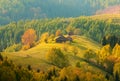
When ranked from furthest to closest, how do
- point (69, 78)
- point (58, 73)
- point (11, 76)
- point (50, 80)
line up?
point (58, 73) < point (69, 78) < point (50, 80) < point (11, 76)

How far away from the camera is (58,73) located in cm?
15712

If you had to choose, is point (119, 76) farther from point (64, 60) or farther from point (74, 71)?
point (74, 71)

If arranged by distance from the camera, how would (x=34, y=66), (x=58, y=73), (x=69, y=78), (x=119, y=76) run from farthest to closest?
(x=119, y=76), (x=34, y=66), (x=58, y=73), (x=69, y=78)

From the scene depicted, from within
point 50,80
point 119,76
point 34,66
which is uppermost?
point 50,80

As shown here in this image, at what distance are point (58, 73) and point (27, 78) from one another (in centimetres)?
3575

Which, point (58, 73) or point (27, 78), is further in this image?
point (58, 73)

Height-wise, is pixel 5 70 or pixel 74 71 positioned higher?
pixel 5 70

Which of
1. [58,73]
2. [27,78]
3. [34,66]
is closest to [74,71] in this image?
[58,73]

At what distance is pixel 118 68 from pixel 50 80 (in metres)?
72.2

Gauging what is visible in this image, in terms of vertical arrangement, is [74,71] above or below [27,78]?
below

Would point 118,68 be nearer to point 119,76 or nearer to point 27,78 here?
point 119,76

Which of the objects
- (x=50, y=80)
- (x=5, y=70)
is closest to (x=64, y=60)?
(x=50, y=80)

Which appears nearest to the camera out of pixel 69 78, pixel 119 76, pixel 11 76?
pixel 11 76

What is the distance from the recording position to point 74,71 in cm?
15738
